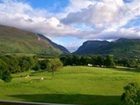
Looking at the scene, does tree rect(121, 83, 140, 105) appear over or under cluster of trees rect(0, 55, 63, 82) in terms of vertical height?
under

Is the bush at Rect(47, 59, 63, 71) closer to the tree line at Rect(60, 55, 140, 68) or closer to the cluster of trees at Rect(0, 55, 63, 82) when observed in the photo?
the cluster of trees at Rect(0, 55, 63, 82)

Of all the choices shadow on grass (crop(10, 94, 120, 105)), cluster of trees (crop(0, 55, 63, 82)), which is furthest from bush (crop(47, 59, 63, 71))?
shadow on grass (crop(10, 94, 120, 105))

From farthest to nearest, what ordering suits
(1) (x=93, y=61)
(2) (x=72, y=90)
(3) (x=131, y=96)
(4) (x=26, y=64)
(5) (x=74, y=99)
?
(1) (x=93, y=61) < (4) (x=26, y=64) < (2) (x=72, y=90) < (5) (x=74, y=99) < (3) (x=131, y=96)

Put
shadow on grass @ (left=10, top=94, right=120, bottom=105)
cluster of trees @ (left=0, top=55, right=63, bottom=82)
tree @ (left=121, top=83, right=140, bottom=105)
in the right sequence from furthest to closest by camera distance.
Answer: cluster of trees @ (left=0, top=55, right=63, bottom=82) → shadow on grass @ (left=10, top=94, right=120, bottom=105) → tree @ (left=121, top=83, right=140, bottom=105)

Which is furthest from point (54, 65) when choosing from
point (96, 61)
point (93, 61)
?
point (93, 61)

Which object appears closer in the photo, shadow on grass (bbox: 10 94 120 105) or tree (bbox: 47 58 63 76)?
shadow on grass (bbox: 10 94 120 105)

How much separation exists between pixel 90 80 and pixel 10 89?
2732 cm

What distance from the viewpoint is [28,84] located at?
282 feet

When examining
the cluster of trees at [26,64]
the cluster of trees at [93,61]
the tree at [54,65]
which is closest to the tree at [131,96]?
the cluster of trees at [26,64]

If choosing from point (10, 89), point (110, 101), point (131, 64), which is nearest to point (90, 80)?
point (10, 89)

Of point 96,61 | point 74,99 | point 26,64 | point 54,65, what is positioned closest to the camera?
point 74,99

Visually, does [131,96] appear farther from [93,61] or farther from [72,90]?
[93,61]

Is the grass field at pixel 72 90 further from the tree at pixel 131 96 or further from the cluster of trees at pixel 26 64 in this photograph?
the cluster of trees at pixel 26 64

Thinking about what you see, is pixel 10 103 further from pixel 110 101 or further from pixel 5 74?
pixel 5 74
